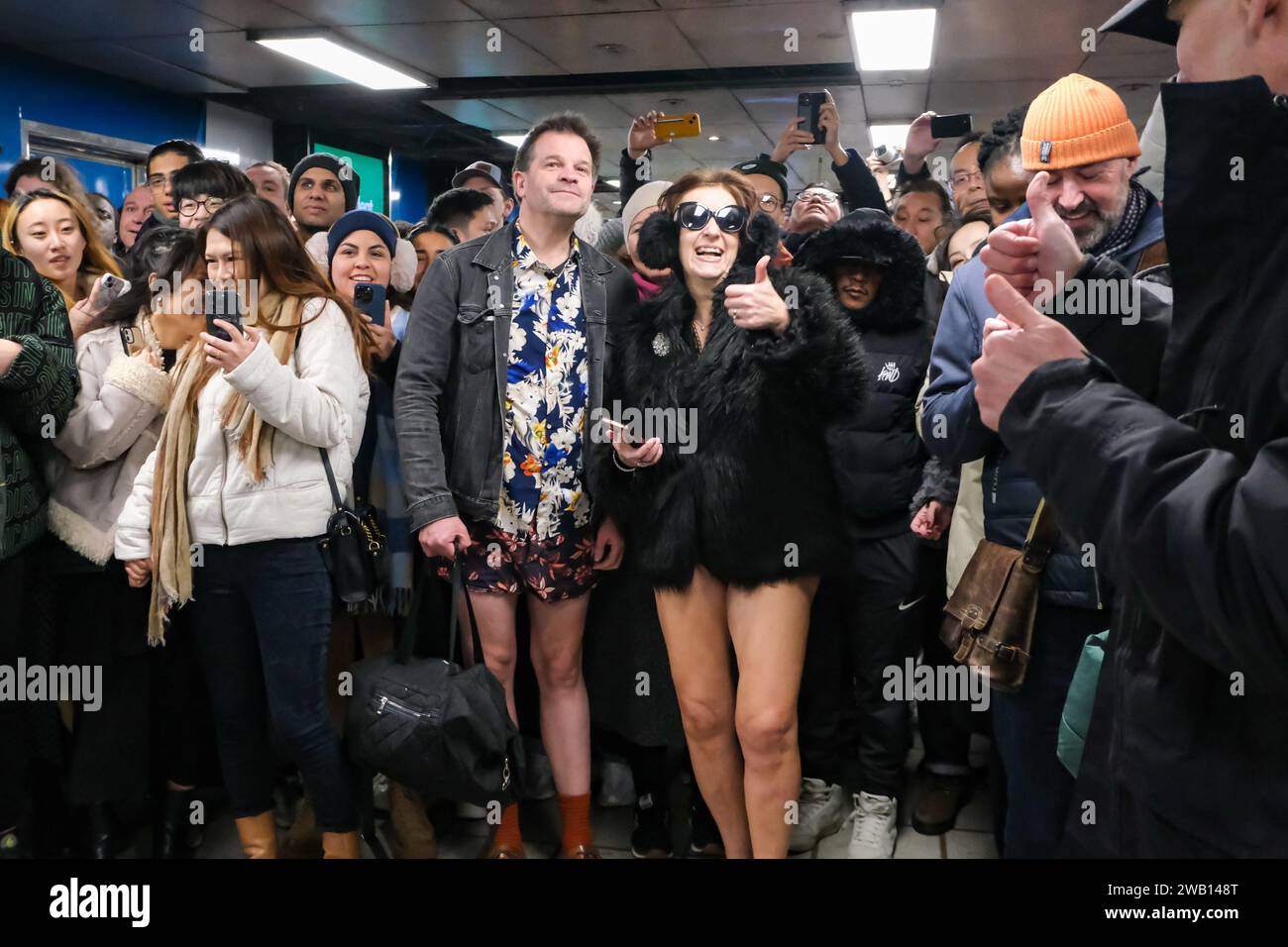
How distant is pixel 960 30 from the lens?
6.54 metres

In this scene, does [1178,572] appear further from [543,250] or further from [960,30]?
[960,30]

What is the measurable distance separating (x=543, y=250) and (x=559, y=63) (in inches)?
230

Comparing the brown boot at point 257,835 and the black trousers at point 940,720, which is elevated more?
the black trousers at point 940,720

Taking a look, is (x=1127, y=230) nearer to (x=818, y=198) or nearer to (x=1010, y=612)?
(x=1010, y=612)

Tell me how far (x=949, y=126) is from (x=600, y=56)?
4.48 meters

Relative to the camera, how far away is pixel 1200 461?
85 cm

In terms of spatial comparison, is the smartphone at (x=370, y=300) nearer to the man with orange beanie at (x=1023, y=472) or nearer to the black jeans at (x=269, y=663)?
the black jeans at (x=269, y=663)

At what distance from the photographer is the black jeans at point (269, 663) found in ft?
7.50

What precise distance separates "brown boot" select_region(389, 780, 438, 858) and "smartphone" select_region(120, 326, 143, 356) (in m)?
1.31

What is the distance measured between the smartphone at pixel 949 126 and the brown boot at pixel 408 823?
282cm

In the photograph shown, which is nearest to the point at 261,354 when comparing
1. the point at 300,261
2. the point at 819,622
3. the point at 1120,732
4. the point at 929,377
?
the point at 300,261

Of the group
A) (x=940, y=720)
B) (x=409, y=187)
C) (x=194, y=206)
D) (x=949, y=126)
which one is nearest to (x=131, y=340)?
(x=194, y=206)

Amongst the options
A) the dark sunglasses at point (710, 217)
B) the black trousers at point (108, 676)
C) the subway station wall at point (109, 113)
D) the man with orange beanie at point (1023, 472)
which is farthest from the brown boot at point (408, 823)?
the subway station wall at point (109, 113)
